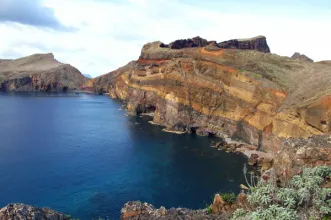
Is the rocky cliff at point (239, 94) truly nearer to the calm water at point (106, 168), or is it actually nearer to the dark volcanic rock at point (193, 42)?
the calm water at point (106, 168)

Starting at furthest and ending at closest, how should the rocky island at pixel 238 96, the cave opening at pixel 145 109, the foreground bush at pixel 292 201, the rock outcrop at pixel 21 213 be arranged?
the cave opening at pixel 145 109 → the rocky island at pixel 238 96 → the foreground bush at pixel 292 201 → the rock outcrop at pixel 21 213

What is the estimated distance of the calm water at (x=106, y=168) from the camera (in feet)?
182

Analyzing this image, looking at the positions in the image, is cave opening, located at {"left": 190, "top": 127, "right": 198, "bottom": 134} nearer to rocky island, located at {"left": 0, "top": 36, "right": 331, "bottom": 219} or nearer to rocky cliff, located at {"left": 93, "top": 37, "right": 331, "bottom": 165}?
rocky island, located at {"left": 0, "top": 36, "right": 331, "bottom": 219}

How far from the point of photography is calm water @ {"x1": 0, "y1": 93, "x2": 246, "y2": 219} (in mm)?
55594

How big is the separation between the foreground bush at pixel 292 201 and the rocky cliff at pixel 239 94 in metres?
45.5

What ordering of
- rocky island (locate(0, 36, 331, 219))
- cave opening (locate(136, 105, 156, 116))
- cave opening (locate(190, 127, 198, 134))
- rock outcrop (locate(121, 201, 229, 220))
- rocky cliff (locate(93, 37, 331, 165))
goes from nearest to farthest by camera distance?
rock outcrop (locate(121, 201, 229, 220))
rocky island (locate(0, 36, 331, 219))
rocky cliff (locate(93, 37, 331, 165))
cave opening (locate(190, 127, 198, 134))
cave opening (locate(136, 105, 156, 116))

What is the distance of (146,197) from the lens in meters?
57.1

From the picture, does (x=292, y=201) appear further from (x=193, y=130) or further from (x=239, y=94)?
(x=193, y=130)

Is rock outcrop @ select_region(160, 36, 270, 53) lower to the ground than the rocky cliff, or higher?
higher

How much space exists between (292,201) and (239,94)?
79.5 m

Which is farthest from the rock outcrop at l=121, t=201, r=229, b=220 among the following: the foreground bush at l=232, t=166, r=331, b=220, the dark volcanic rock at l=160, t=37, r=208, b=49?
the dark volcanic rock at l=160, t=37, r=208, b=49

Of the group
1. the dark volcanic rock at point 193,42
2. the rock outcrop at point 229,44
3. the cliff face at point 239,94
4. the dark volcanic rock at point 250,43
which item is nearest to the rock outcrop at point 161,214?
the cliff face at point 239,94

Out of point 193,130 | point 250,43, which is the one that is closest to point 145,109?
point 193,130

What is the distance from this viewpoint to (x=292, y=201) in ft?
77.9
